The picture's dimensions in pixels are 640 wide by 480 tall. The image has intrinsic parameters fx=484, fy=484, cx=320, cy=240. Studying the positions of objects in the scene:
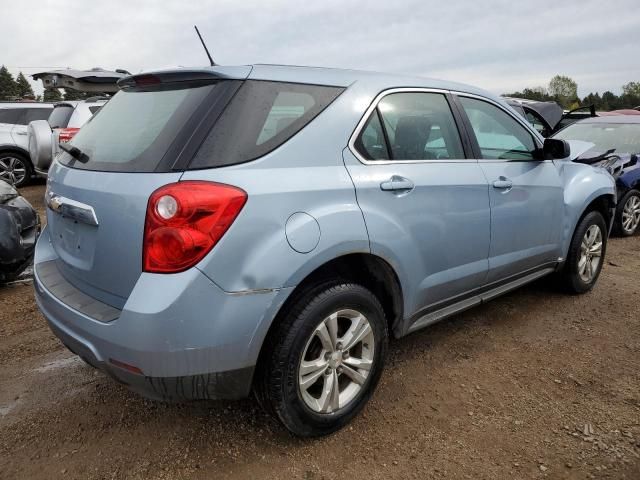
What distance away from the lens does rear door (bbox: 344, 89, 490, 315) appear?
226cm

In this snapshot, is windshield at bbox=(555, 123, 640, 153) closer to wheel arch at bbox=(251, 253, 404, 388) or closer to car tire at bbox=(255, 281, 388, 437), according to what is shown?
wheel arch at bbox=(251, 253, 404, 388)

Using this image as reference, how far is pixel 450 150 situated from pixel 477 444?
1.55 m

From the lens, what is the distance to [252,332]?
6.10ft

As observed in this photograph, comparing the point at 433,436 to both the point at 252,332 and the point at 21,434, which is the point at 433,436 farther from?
the point at 21,434

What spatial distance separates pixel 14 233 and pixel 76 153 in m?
2.24

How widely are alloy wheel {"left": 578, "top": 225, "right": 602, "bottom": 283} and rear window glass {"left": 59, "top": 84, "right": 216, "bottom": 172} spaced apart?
3282 mm

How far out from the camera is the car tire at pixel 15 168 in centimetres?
932

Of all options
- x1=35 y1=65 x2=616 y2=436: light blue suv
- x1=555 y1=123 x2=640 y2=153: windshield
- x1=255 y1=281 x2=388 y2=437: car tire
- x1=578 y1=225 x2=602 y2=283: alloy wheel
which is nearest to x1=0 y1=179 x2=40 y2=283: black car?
x1=35 y1=65 x2=616 y2=436: light blue suv

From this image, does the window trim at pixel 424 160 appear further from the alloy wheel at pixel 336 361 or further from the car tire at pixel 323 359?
the alloy wheel at pixel 336 361

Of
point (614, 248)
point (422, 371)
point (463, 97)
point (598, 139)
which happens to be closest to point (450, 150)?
point (463, 97)

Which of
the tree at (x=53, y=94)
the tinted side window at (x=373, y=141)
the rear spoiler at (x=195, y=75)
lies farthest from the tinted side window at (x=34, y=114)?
the tinted side window at (x=373, y=141)

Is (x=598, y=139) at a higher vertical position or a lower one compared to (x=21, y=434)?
higher

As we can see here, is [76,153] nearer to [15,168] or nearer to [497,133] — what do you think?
[497,133]

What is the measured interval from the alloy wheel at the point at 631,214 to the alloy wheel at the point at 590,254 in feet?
8.65
